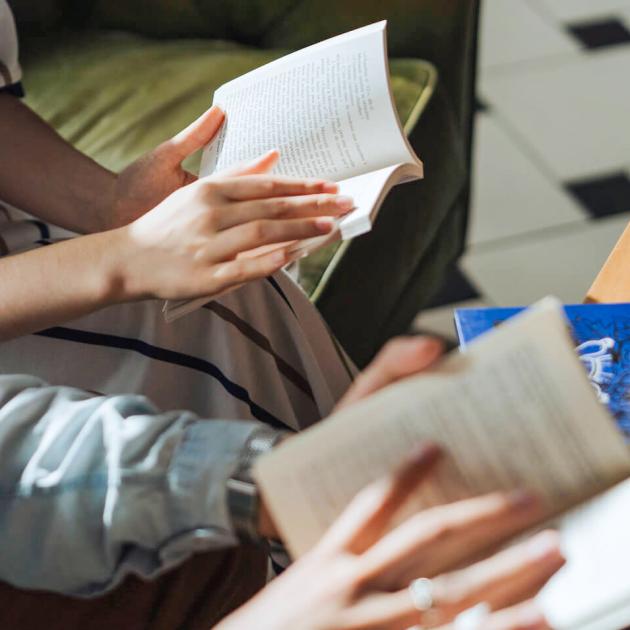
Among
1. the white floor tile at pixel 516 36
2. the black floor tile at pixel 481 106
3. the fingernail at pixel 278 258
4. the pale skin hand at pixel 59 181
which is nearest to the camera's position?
the fingernail at pixel 278 258

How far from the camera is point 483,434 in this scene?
22.4 inches

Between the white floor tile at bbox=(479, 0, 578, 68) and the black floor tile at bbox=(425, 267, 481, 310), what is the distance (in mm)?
585

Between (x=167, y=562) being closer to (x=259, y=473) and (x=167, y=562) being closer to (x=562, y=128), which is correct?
(x=259, y=473)

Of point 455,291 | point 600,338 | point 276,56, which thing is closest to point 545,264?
point 455,291

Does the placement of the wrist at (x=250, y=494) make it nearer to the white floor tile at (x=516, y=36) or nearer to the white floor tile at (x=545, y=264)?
the white floor tile at (x=545, y=264)

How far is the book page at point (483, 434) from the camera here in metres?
0.56

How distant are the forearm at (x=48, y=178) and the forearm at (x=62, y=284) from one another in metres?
0.21

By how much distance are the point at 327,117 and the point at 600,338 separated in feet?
1.01

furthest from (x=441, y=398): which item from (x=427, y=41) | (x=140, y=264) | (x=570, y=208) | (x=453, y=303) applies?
(x=570, y=208)

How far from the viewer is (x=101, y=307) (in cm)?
84

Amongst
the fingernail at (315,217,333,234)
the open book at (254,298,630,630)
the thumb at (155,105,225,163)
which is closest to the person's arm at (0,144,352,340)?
the fingernail at (315,217,333,234)

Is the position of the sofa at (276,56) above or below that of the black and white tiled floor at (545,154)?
above

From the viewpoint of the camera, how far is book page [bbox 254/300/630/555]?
558 millimetres

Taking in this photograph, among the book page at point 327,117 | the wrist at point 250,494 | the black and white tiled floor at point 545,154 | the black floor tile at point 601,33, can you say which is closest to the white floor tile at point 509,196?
the black and white tiled floor at point 545,154
